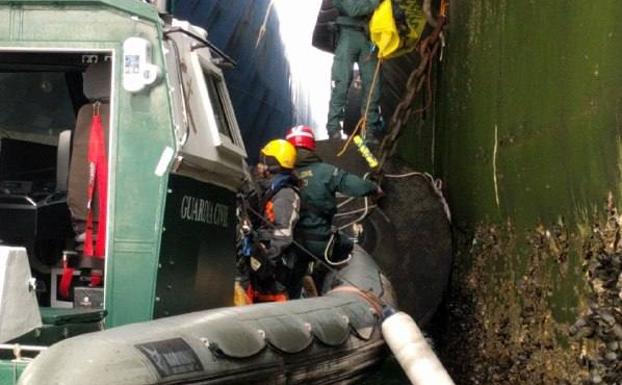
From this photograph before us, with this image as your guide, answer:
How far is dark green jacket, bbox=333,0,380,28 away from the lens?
10.5 metres

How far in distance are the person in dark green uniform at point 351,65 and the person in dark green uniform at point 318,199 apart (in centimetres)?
171

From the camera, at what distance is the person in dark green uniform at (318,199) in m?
8.50

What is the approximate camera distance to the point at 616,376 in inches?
174

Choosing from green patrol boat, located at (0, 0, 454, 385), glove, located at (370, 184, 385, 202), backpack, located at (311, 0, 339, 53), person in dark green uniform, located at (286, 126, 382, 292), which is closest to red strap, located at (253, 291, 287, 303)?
person in dark green uniform, located at (286, 126, 382, 292)

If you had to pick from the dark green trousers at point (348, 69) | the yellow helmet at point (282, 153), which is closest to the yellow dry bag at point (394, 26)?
the dark green trousers at point (348, 69)

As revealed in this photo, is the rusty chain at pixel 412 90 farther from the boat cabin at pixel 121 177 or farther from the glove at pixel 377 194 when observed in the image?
the boat cabin at pixel 121 177

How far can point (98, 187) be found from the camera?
5.77 metres

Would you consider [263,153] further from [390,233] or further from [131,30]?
[131,30]

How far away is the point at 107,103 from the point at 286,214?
225 cm

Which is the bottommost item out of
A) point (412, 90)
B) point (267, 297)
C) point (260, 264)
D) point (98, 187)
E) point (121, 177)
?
point (267, 297)

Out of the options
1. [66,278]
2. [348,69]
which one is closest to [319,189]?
[348,69]

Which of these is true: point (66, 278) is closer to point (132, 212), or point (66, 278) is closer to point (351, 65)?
point (132, 212)

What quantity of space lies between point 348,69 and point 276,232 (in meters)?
3.36

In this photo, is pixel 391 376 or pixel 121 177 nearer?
pixel 121 177
